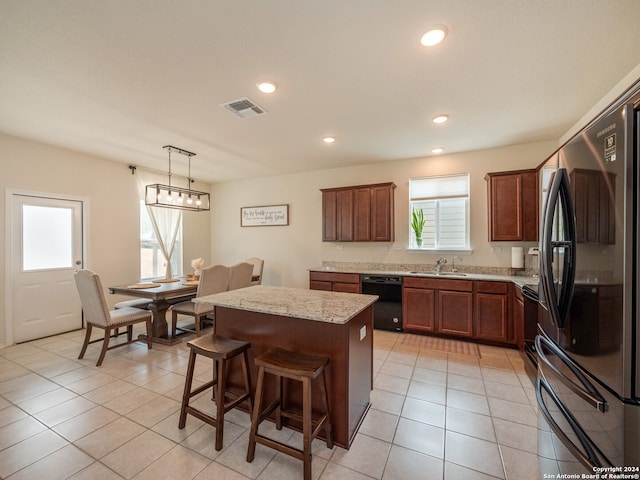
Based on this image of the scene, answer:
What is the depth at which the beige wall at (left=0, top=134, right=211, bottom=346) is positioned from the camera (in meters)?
3.51

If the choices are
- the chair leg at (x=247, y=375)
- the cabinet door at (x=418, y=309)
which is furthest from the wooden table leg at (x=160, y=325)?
the cabinet door at (x=418, y=309)

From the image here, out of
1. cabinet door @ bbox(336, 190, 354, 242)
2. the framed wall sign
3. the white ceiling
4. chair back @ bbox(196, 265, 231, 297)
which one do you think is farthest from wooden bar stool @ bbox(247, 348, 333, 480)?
the framed wall sign

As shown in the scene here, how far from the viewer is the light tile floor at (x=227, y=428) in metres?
1.62

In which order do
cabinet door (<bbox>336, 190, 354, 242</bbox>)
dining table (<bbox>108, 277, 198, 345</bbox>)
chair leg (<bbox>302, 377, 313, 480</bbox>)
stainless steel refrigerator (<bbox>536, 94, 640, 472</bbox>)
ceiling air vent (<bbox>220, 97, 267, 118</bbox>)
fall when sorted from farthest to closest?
cabinet door (<bbox>336, 190, 354, 242</bbox>)
dining table (<bbox>108, 277, 198, 345</bbox>)
ceiling air vent (<bbox>220, 97, 267, 118</bbox>)
chair leg (<bbox>302, 377, 313, 480</bbox>)
stainless steel refrigerator (<bbox>536, 94, 640, 472</bbox>)

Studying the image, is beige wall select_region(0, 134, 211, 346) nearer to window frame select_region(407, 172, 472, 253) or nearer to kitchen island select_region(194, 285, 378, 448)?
kitchen island select_region(194, 285, 378, 448)

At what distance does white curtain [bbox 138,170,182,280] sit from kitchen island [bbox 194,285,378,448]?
3.45 metres

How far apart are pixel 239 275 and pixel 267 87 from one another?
260cm

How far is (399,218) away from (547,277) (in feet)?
10.7

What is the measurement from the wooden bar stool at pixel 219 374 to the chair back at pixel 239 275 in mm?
1810

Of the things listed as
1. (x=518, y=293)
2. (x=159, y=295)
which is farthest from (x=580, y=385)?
(x=159, y=295)

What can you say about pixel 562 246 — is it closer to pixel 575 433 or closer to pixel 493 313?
pixel 575 433

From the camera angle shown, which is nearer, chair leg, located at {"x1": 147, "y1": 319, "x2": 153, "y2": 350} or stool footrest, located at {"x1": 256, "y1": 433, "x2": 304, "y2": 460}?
stool footrest, located at {"x1": 256, "y1": 433, "x2": 304, "y2": 460}

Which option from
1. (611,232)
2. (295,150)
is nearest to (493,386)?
(611,232)

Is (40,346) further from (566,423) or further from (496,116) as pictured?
(496,116)
